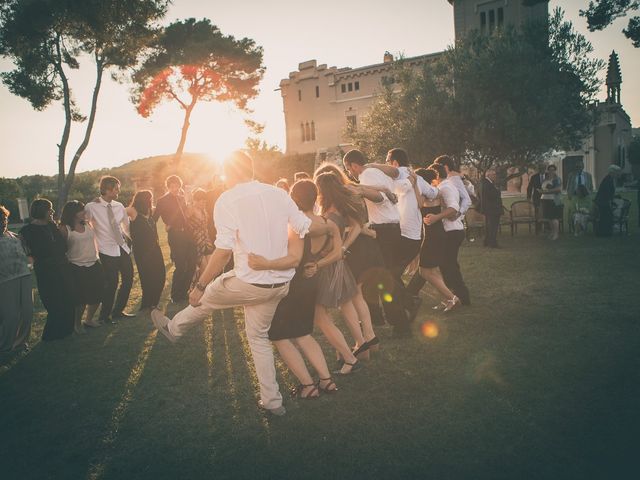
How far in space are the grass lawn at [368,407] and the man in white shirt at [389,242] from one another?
0.33m

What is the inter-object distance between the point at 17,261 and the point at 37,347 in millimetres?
1216

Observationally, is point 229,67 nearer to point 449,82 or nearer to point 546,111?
point 449,82

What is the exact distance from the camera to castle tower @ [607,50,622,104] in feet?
158

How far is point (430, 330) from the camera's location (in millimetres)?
5539

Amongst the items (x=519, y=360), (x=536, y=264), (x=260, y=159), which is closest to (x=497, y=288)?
(x=536, y=264)

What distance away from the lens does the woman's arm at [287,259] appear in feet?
10.8

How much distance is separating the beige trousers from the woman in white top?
3.39m

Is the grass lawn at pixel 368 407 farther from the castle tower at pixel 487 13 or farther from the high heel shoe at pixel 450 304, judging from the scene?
the castle tower at pixel 487 13

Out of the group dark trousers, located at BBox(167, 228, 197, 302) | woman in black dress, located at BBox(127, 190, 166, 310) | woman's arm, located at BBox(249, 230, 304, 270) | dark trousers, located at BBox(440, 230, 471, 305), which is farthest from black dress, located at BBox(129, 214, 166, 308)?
dark trousers, located at BBox(440, 230, 471, 305)

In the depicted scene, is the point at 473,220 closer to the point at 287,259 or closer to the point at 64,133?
the point at 287,259

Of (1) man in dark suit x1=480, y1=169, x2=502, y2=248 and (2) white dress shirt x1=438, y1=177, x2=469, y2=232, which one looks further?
(1) man in dark suit x1=480, y1=169, x2=502, y2=248

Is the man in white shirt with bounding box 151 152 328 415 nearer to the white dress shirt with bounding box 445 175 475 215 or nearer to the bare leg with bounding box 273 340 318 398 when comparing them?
the bare leg with bounding box 273 340 318 398

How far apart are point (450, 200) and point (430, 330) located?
179 cm

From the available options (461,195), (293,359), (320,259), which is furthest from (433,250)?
(293,359)
